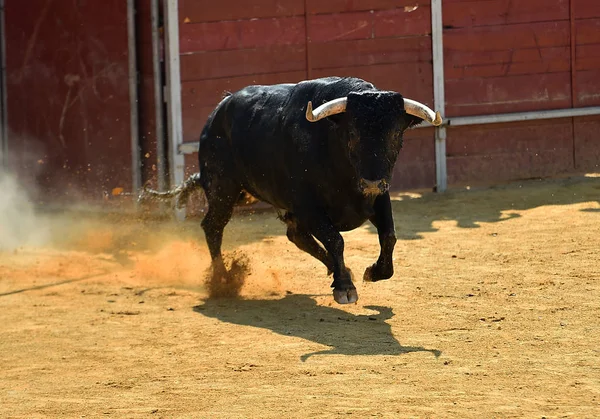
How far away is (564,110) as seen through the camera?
11539 millimetres

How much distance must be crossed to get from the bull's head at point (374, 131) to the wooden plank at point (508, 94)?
4.95 meters

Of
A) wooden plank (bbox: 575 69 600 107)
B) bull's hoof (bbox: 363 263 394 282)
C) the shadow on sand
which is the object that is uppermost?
wooden plank (bbox: 575 69 600 107)

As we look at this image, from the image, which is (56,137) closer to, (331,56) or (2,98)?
(2,98)

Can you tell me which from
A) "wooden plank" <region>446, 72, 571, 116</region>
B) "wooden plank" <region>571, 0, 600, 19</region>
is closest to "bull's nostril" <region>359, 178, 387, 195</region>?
"wooden plank" <region>446, 72, 571, 116</region>

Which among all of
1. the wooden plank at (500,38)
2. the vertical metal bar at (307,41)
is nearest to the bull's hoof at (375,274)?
the vertical metal bar at (307,41)

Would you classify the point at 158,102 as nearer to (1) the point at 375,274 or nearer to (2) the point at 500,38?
(2) the point at 500,38

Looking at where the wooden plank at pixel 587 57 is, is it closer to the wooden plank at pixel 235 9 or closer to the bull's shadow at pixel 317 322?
the wooden plank at pixel 235 9

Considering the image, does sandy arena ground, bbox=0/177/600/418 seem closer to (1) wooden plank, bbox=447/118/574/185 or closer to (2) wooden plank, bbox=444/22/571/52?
(1) wooden plank, bbox=447/118/574/185

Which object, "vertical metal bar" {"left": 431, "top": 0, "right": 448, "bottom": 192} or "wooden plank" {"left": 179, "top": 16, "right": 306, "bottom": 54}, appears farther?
"vertical metal bar" {"left": 431, "top": 0, "right": 448, "bottom": 192}

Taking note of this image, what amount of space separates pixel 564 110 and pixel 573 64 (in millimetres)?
491

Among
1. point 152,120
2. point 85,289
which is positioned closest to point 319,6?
point 152,120

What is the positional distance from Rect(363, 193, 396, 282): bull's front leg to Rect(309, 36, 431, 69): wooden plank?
14.2 ft

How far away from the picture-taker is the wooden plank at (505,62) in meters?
11.4

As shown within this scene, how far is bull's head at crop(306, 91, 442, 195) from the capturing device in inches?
250
